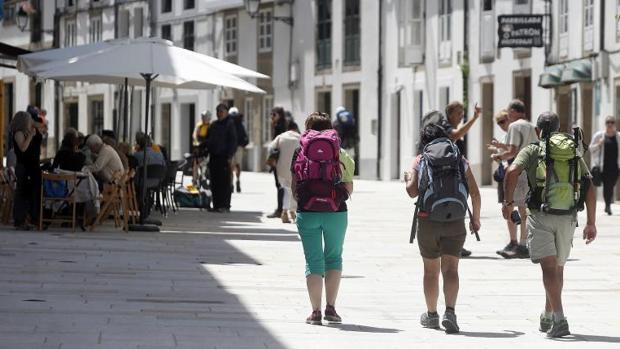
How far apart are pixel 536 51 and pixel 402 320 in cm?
2725

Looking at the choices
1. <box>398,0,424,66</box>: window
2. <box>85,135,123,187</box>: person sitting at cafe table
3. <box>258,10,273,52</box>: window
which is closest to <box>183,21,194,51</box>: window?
<box>258,10,273,52</box>: window

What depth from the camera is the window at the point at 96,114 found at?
65.7m

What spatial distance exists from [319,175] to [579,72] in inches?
943

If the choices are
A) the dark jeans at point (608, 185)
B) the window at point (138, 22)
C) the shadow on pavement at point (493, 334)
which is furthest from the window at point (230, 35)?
the shadow on pavement at point (493, 334)

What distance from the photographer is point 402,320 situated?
38.9ft

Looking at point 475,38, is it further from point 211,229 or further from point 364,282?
point 364,282

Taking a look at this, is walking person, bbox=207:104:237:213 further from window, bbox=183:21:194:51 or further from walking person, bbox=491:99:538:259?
window, bbox=183:21:194:51

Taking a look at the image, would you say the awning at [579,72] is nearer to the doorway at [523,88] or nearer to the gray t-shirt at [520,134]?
the doorway at [523,88]

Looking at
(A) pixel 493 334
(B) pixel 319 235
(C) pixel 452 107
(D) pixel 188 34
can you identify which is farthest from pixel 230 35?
(A) pixel 493 334

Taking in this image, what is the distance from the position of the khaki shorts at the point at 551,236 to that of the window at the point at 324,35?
39071 millimetres

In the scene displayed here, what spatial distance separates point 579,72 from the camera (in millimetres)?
34781

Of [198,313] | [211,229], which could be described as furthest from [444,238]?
[211,229]

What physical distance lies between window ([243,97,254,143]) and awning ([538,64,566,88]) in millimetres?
18920

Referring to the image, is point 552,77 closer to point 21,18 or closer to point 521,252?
point 21,18
